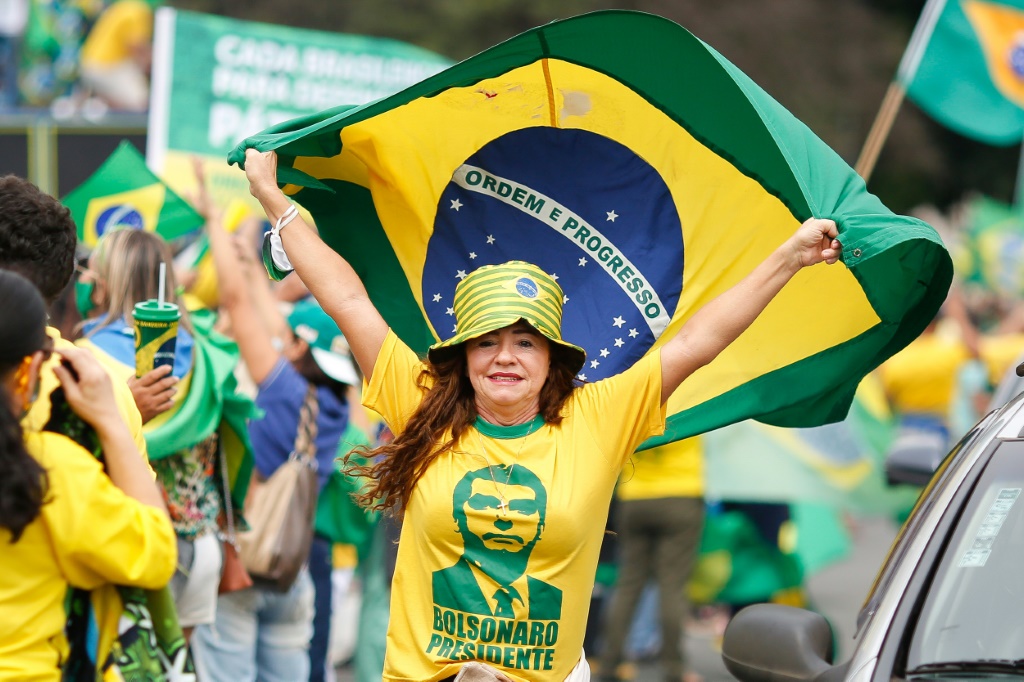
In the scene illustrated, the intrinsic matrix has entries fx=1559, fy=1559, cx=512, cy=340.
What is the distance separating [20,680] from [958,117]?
24.8 ft

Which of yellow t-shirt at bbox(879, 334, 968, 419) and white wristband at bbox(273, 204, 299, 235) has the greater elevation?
yellow t-shirt at bbox(879, 334, 968, 419)

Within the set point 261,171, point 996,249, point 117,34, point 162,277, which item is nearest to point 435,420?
point 261,171

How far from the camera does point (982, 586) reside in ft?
11.5

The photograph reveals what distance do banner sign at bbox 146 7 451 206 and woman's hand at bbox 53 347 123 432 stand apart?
6101mm

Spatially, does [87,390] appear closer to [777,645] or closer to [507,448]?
[507,448]

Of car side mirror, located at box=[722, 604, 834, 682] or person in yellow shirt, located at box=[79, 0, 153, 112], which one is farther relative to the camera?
person in yellow shirt, located at box=[79, 0, 153, 112]

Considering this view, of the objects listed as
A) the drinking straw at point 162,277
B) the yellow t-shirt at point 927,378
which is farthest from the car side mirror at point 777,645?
the yellow t-shirt at point 927,378

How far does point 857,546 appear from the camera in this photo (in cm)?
1506

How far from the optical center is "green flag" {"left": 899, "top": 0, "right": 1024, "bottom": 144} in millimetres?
8992

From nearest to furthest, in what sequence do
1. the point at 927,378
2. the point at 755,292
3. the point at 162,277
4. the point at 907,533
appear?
1. the point at 907,533
2. the point at 755,292
3. the point at 162,277
4. the point at 927,378

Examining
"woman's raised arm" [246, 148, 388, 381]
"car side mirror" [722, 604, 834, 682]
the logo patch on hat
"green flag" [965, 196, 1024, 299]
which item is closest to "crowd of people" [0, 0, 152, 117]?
"green flag" [965, 196, 1024, 299]

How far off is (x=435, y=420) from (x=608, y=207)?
995mm

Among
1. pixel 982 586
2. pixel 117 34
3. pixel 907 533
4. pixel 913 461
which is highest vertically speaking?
pixel 117 34

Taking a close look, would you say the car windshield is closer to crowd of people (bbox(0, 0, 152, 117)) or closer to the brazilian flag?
the brazilian flag
